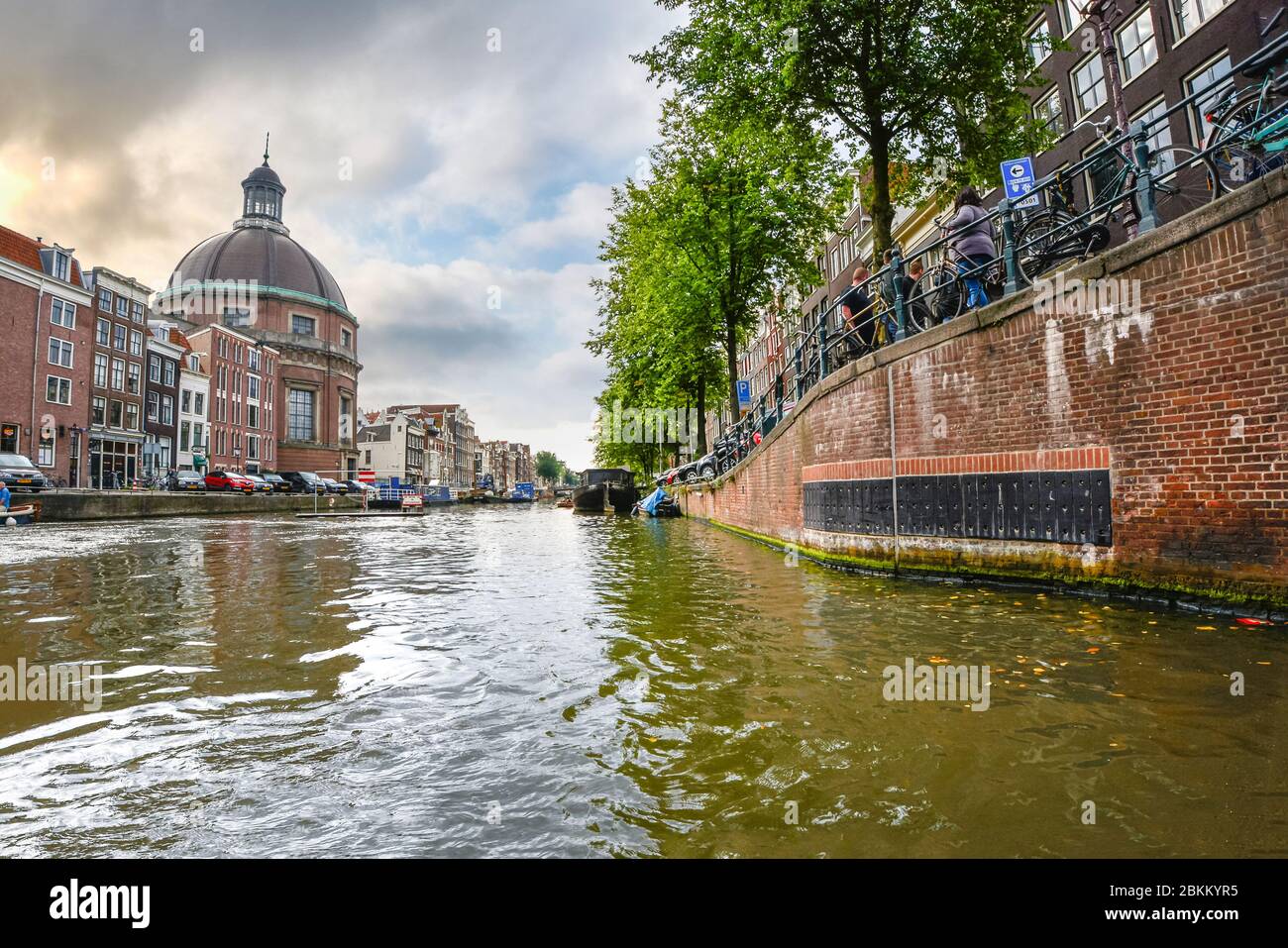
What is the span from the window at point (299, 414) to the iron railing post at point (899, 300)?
7367cm

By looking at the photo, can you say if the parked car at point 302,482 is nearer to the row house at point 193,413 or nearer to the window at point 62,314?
the row house at point 193,413

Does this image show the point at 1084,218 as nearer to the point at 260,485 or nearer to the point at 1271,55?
the point at 1271,55

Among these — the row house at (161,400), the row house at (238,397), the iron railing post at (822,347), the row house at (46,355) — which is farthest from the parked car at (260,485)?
the iron railing post at (822,347)

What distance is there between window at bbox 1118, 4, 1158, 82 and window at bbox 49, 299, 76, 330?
51.2 meters

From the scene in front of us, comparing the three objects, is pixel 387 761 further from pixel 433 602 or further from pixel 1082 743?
pixel 433 602

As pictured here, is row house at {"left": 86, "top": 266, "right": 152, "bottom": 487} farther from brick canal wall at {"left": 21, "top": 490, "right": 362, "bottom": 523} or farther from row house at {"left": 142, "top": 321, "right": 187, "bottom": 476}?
brick canal wall at {"left": 21, "top": 490, "right": 362, "bottom": 523}

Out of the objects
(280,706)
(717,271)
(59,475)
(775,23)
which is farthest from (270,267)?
(280,706)

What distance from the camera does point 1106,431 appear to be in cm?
642

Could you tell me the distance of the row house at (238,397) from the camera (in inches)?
2201

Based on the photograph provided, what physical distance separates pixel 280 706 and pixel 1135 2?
86.4 feet

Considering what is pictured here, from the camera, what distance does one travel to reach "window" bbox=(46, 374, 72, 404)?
1476 inches

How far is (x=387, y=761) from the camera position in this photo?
257 centimetres

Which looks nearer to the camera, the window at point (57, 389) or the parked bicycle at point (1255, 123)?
the parked bicycle at point (1255, 123)

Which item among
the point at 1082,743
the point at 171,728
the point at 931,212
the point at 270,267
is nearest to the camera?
the point at 1082,743
